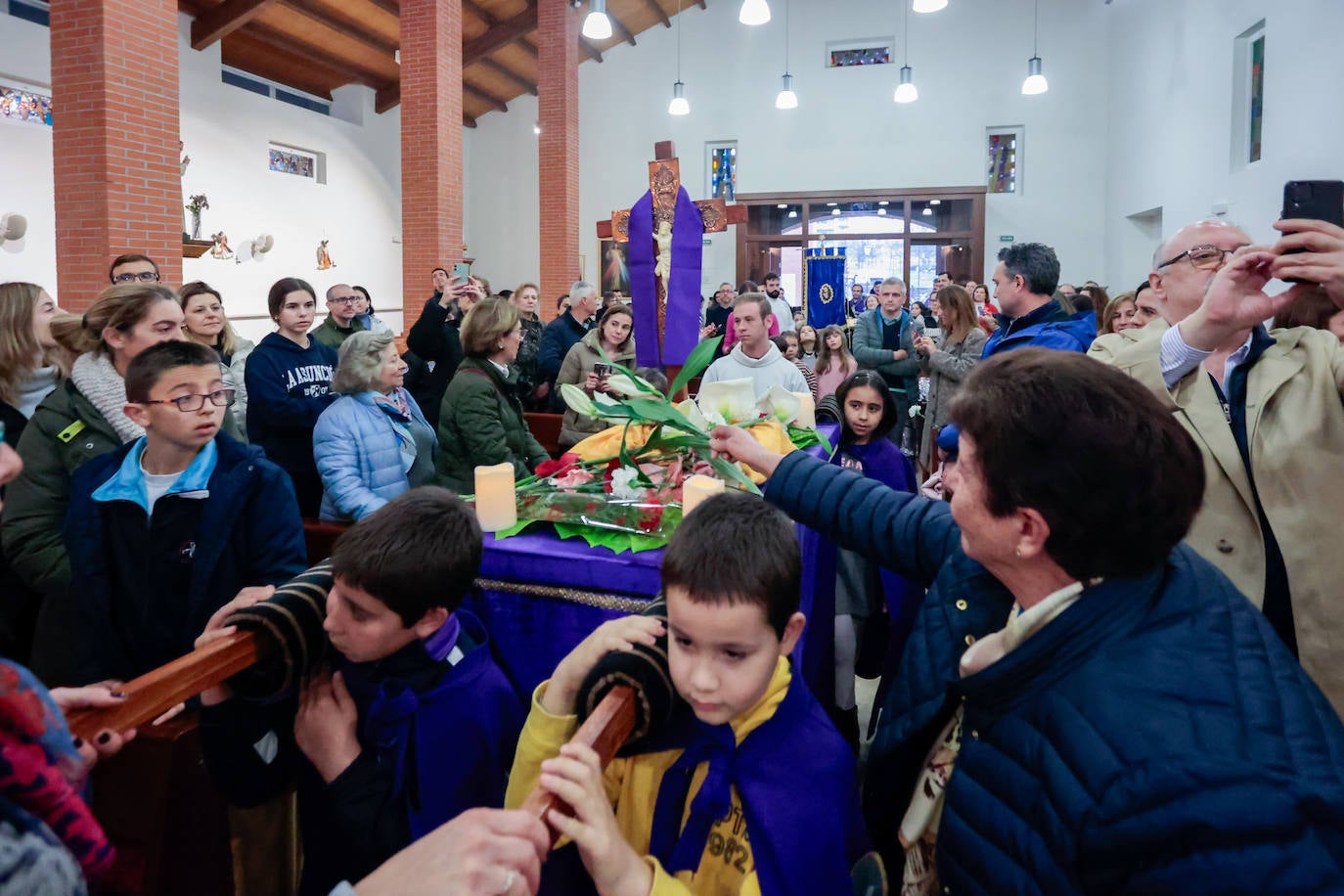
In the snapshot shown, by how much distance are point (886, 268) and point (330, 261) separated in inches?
357

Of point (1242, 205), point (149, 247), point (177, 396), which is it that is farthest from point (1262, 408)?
point (1242, 205)

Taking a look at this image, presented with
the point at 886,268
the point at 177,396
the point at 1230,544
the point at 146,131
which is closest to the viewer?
the point at 1230,544

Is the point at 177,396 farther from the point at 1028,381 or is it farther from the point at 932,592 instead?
the point at 1028,381

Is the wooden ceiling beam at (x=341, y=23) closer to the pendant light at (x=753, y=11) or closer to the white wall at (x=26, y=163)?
the white wall at (x=26, y=163)

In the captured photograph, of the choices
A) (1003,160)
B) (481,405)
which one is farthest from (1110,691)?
(1003,160)

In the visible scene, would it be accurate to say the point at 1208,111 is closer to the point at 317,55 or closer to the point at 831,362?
the point at 831,362

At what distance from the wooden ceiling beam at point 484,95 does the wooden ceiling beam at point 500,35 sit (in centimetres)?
169

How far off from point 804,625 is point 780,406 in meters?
1.53

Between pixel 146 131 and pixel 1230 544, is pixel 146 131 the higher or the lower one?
the higher one

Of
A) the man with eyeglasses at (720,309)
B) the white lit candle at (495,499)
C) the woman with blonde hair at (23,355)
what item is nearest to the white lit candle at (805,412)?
the white lit candle at (495,499)

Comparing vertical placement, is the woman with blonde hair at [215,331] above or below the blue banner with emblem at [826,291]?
below

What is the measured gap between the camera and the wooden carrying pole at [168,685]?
3.12ft

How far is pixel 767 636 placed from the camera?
3.80 feet

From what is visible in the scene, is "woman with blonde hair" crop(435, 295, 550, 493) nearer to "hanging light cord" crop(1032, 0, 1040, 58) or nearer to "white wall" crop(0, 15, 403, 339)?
"white wall" crop(0, 15, 403, 339)
